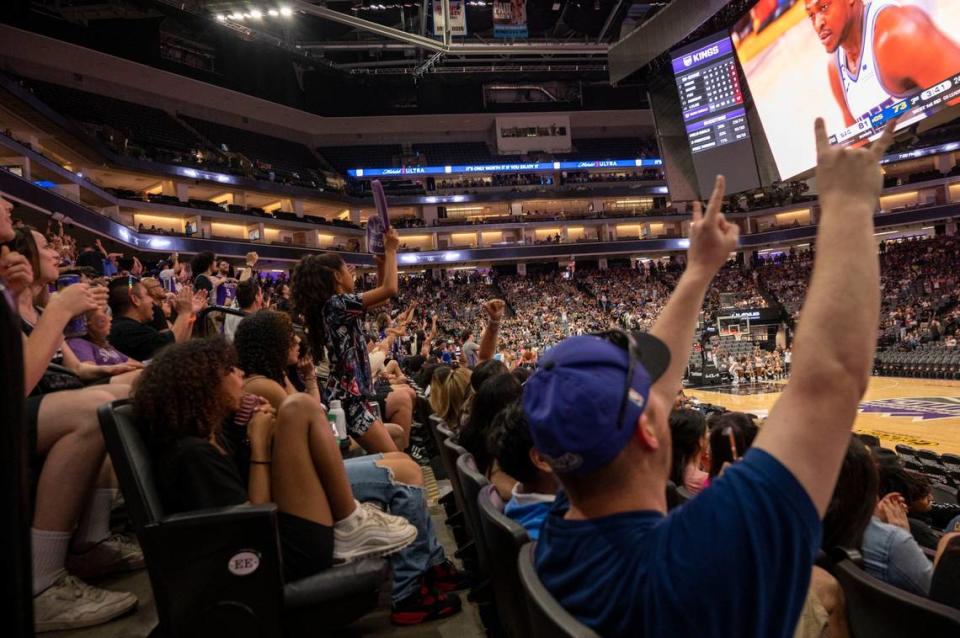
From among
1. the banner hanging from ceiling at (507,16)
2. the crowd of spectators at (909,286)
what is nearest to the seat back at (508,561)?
the crowd of spectators at (909,286)

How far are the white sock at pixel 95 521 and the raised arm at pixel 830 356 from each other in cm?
275

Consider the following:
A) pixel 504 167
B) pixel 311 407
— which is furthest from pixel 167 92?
pixel 311 407

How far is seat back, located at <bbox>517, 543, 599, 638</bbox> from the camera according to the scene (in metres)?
0.87

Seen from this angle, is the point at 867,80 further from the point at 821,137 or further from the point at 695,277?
the point at 821,137

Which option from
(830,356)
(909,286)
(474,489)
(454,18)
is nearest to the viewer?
(830,356)

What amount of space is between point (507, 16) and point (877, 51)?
2203 centimetres

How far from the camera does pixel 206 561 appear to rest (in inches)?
72.4

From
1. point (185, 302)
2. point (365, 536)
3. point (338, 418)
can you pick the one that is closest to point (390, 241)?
point (338, 418)

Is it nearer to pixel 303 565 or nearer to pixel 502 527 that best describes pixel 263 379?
pixel 303 565

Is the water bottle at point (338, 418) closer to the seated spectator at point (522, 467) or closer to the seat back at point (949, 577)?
the seated spectator at point (522, 467)

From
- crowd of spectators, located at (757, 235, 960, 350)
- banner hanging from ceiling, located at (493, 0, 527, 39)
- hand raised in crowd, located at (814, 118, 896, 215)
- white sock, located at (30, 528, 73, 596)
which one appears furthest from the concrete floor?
banner hanging from ceiling, located at (493, 0, 527, 39)

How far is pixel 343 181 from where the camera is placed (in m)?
35.8

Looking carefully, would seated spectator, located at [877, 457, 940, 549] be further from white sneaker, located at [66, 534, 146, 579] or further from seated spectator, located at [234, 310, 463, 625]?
white sneaker, located at [66, 534, 146, 579]

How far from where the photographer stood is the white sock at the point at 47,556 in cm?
217
